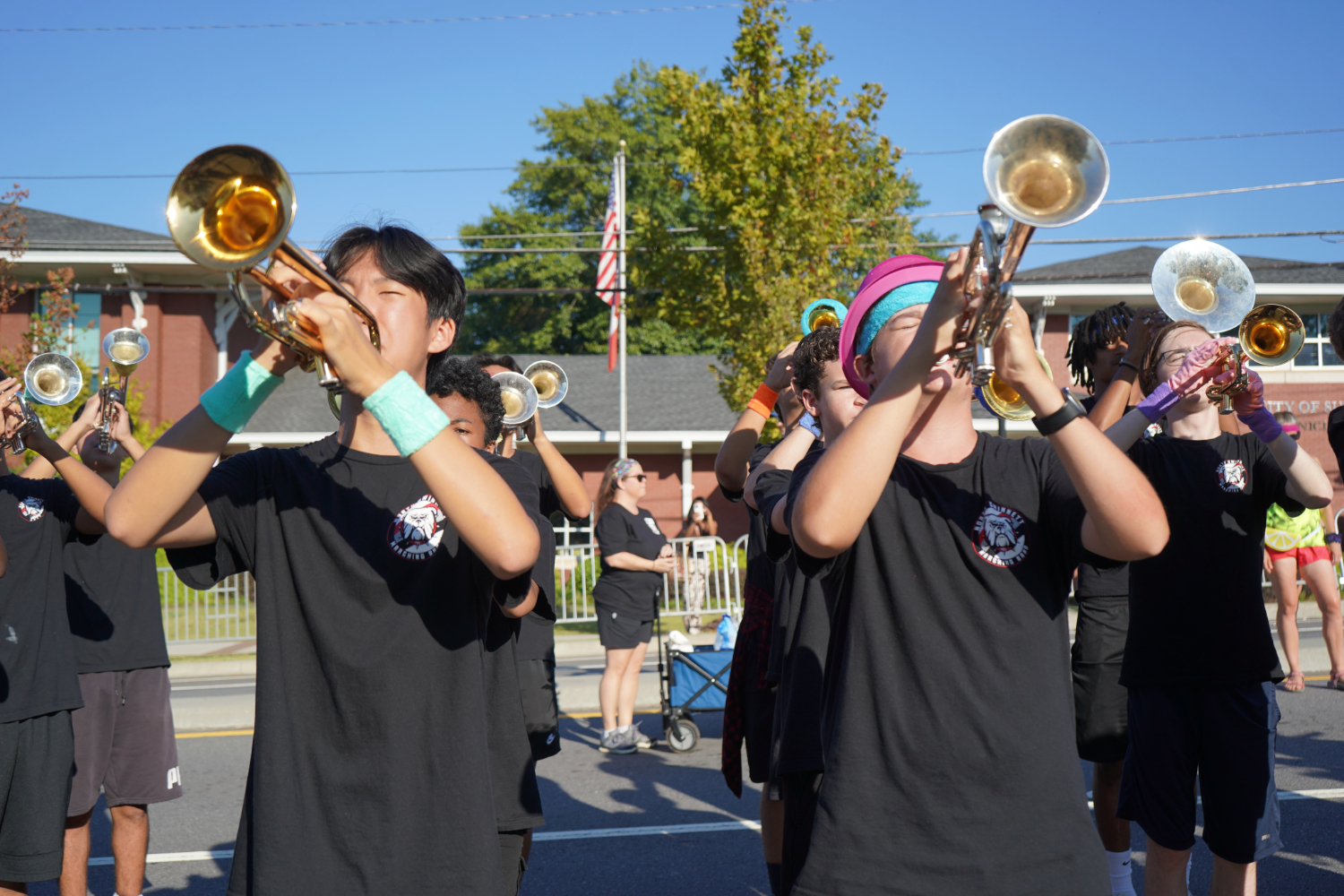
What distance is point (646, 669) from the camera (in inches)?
456

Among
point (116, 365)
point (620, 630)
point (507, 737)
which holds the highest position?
point (116, 365)

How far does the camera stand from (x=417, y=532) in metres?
2.27

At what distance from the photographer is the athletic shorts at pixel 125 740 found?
4.66m

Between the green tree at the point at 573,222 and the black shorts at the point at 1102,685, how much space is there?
1180 inches

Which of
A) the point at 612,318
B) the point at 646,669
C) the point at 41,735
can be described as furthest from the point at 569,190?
the point at 41,735

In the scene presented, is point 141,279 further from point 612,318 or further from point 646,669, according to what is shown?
point 646,669

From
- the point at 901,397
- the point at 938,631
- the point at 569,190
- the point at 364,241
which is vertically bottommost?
the point at 938,631

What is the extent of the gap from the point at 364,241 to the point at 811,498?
4.06 feet

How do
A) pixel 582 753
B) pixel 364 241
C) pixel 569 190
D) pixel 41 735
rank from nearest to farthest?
1. pixel 364 241
2. pixel 41 735
3. pixel 582 753
4. pixel 569 190

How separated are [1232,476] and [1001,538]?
2.18 meters

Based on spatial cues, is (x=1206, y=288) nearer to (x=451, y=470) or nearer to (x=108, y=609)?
(x=451, y=470)

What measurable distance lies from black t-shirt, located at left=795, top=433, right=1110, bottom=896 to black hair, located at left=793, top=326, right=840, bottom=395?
4.82ft

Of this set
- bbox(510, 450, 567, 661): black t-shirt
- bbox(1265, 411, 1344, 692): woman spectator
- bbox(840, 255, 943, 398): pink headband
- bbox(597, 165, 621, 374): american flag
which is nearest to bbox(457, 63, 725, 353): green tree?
bbox(597, 165, 621, 374): american flag

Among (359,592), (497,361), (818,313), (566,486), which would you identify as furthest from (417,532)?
(497,361)
